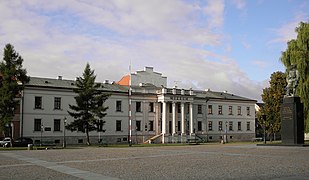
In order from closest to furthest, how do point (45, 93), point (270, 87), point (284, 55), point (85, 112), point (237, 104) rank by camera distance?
point (284, 55) → point (85, 112) → point (45, 93) → point (270, 87) → point (237, 104)

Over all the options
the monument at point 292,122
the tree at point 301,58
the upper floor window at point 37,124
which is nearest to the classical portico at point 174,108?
the upper floor window at point 37,124

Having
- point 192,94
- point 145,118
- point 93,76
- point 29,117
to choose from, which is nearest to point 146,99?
point 145,118

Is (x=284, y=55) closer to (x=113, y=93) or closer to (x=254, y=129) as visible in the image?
(x=113, y=93)

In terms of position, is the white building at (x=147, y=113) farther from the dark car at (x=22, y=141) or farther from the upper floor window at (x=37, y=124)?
the dark car at (x=22, y=141)

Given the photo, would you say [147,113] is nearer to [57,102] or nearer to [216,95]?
[57,102]

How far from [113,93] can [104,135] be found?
7244 mm

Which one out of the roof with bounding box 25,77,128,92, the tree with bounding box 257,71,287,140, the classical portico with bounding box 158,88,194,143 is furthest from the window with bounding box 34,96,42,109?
the tree with bounding box 257,71,287,140

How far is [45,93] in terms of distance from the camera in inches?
2267

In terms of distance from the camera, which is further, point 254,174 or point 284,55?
point 284,55

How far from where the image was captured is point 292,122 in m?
33.2

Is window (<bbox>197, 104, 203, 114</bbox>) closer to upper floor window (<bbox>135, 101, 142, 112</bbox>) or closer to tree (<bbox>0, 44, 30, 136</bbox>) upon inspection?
upper floor window (<bbox>135, 101, 142, 112</bbox>)

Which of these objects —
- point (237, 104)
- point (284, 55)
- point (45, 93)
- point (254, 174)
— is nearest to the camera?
point (254, 174)

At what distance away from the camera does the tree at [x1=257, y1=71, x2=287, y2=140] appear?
61.4 m

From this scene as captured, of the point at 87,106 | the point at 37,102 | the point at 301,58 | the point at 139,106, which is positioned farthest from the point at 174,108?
the point at 301,58
